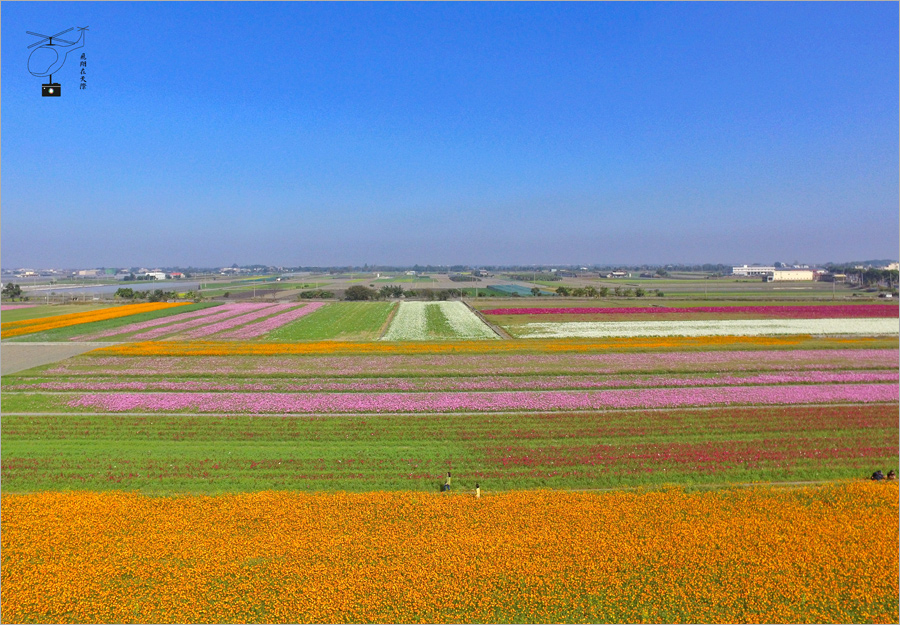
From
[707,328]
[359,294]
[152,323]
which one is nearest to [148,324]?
[152,323]

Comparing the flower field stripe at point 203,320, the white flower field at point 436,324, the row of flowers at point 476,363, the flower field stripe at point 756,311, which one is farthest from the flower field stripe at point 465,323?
the flower field stripe at point 203,320

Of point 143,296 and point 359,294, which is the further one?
point 359,294

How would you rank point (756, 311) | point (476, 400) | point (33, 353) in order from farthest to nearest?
point (756, 311) < point (33, 353) < point (476, 400)

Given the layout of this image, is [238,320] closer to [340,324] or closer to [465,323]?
[340,324]

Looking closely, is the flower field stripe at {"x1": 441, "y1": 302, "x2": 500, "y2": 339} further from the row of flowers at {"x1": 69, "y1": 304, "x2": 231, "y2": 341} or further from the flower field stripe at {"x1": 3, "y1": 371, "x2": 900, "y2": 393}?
the row of flowers at {"x1": 69, "y1": 304, "x2": 231, "y2": 341}

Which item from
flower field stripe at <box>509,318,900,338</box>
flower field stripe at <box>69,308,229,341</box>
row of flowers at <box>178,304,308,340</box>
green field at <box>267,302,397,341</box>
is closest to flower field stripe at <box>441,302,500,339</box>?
flower field stripe at <box>509,318,900,338</box>

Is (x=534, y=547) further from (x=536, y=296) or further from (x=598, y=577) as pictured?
(x=536, y=296)

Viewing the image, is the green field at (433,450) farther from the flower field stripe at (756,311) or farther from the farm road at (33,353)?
the flower field stripe at (756,311)
